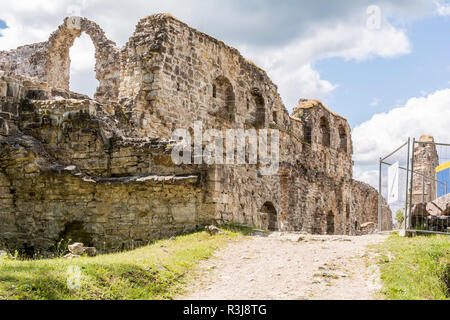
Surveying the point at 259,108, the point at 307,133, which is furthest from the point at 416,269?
the point at 307,133

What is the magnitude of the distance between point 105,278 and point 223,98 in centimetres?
1273

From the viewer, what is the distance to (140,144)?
10492mm

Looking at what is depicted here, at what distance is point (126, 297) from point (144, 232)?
4162mm

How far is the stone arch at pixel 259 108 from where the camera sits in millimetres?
20016

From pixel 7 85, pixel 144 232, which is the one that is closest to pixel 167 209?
pixel 144 232

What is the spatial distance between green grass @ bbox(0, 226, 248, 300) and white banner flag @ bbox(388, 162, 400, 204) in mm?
4243

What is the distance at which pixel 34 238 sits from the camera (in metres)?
10.3

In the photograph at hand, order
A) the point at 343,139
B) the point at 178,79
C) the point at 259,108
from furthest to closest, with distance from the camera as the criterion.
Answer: the point at 343,139, the point at 259,108, the point at 178,79

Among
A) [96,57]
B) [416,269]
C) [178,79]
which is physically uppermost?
[96,57]

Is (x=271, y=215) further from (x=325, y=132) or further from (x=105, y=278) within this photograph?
(x=105, y=278)

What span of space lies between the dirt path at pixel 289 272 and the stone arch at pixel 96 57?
32.2 ft

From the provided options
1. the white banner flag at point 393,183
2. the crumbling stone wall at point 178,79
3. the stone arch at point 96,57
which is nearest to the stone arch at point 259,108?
the crumbling stone wall at point 178,79

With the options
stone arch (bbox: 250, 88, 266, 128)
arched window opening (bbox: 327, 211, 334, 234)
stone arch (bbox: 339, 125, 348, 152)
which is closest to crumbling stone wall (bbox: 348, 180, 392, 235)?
arched window opening (bbox: 327, 211, 334, 234)
